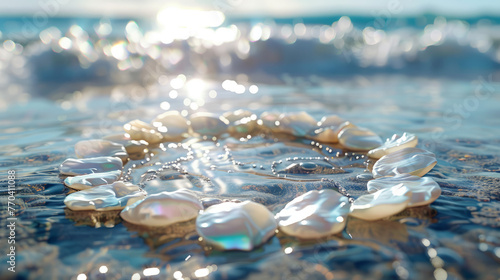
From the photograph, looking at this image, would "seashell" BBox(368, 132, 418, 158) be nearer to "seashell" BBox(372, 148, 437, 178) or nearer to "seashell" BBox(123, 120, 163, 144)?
"seashell" BBox(372, 148, 437, 178)

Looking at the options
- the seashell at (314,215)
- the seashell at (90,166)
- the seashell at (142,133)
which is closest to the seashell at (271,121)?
the seashell at (142,133)

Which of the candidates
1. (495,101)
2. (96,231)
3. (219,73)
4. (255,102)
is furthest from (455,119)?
(219,73)

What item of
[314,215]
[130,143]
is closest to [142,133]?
[130,143]

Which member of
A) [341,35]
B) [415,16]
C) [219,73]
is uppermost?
[415,16]

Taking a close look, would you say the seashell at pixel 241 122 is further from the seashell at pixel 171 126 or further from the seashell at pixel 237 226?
the seashell at pixel 237 226

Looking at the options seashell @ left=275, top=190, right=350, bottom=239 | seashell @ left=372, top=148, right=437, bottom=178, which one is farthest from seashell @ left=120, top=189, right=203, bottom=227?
seashell @ left=372, top=148, right=437, bottom=178

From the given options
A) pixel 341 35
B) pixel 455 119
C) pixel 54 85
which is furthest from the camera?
pixel 341 35

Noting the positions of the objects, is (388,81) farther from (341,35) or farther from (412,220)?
(412,220)
